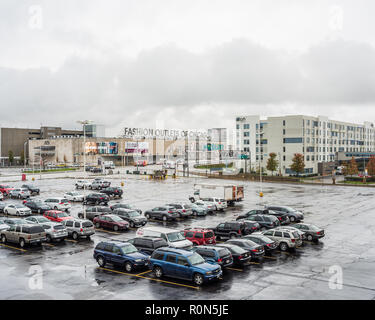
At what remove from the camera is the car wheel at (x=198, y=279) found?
19.1 meters

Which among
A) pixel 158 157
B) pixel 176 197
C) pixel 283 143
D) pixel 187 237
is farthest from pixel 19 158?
pixel 187 237

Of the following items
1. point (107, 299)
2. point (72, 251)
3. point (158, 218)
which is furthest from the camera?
point (158, 218)

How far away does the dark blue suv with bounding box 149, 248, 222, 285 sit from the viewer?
19203 millimetres

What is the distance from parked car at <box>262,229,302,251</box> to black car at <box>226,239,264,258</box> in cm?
316

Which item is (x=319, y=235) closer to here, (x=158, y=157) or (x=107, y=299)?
(x=107, y=299)

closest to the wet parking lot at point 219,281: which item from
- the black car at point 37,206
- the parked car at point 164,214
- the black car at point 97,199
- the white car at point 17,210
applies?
the parked car at point 164,214

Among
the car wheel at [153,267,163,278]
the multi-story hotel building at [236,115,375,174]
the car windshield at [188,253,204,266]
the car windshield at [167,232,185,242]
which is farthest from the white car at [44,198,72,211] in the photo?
the multi-story hotel building at [236,115,375,174]

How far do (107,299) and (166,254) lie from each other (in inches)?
176

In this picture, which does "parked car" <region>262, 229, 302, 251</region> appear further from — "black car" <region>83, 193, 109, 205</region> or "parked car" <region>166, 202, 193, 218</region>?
"black car" <region>83, 193, 109, 205</region>

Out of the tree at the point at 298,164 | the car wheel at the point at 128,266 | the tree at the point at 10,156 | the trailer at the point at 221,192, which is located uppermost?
the tree at the point at 10,156

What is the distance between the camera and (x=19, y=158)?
184 meters

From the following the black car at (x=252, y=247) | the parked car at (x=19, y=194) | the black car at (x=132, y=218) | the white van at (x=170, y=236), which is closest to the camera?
the black car at (x=252, y=247)

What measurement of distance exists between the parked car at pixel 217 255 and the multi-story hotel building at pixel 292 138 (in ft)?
252

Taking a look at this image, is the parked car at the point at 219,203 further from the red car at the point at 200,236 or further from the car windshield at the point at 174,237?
the car windshield at the point at 174,237
